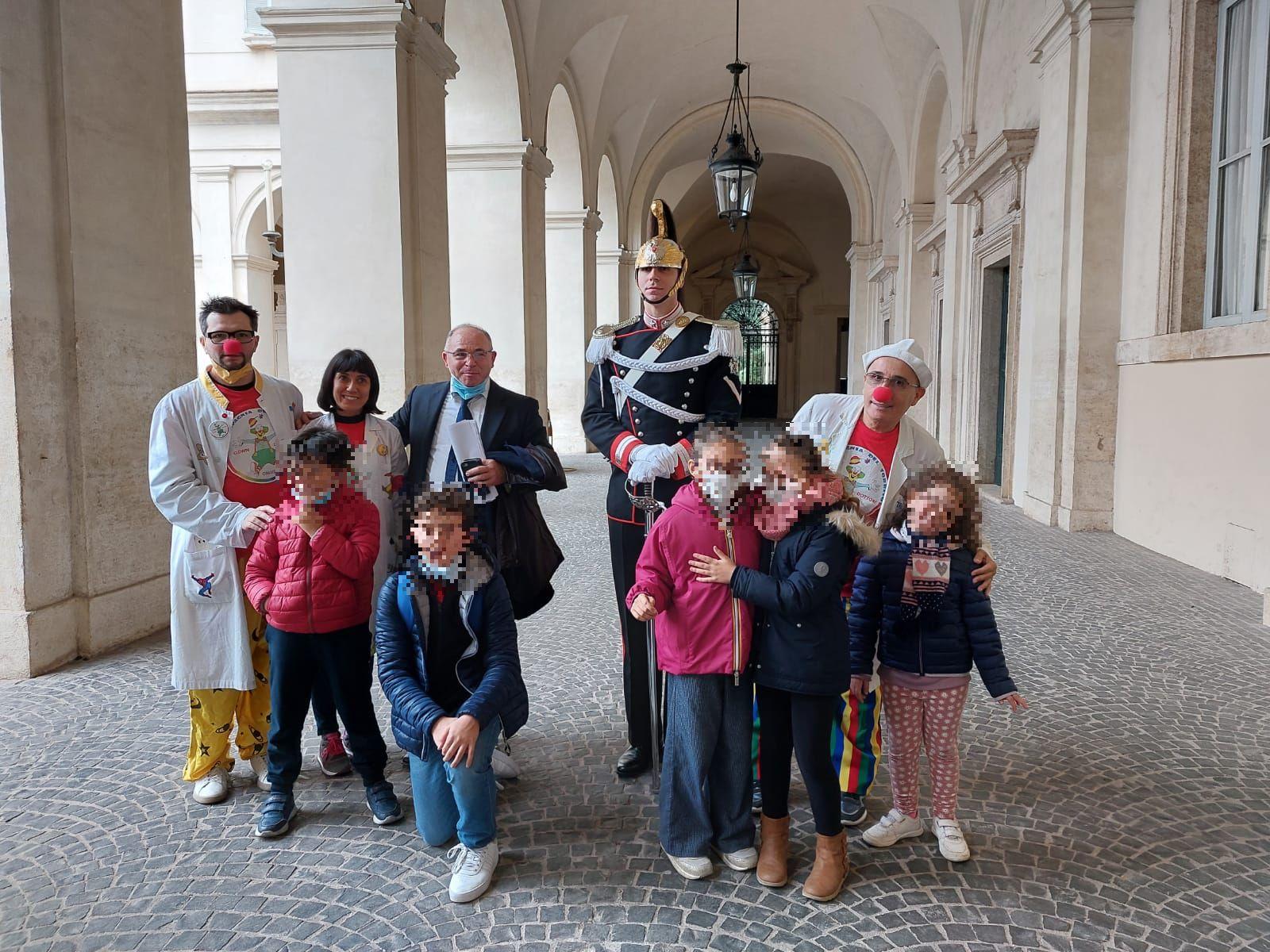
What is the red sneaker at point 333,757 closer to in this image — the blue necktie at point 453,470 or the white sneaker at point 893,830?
the blue necktie at point 453,470

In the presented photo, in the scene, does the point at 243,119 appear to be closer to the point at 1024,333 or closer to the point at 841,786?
the point at 1024,333

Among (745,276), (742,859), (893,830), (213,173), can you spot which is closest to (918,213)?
(745,276)

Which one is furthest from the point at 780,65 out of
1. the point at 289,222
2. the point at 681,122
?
the point at 289,222

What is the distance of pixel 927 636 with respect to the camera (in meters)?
2.48

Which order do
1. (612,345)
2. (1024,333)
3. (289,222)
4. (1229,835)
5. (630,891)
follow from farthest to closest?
1. (1024,333)
2. (289,222)
3. (612,345)
4. (1229,835)
5. (630,891)

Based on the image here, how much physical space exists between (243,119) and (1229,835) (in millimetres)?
16945

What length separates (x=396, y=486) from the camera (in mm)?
3016

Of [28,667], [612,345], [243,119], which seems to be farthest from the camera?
[243,119]

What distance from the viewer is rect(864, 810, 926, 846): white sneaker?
2.60 meters

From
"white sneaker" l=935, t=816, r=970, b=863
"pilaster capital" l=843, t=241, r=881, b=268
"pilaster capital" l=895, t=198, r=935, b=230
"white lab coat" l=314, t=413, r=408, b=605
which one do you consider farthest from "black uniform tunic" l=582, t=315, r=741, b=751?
"pilaster capital" l=843, t=241, r=881, b=268

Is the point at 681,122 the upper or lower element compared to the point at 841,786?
upper

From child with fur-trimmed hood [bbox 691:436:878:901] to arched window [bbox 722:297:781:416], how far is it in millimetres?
29638

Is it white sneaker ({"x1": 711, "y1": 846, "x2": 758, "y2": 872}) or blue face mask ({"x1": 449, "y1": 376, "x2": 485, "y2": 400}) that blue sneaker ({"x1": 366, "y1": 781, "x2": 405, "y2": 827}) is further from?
blue face mask ({"x1": 449, "y1": 376, "x2": 485, "y2": 400})

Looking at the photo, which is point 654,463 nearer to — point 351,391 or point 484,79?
point 351,391
